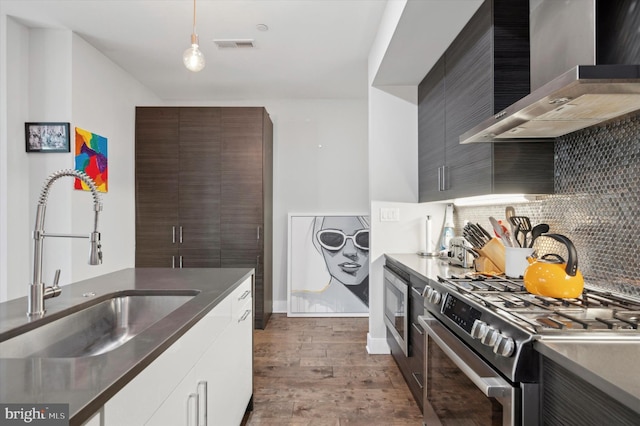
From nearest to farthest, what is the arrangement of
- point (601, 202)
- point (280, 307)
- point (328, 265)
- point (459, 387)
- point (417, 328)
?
point (459, 387) < point (601, 202) < point (417, 328) < point (328, 265) < point (280, 307)

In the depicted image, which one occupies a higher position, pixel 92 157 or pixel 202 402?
pixel 92 157

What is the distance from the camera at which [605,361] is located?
83 centimetres

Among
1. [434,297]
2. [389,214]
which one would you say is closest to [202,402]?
[434,297]

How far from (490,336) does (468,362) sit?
22 cm

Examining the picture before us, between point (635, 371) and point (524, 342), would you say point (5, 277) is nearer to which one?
point (524, 342)

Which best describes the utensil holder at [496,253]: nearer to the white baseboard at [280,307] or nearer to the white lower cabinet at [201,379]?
the white lower cabinet at [201,379]

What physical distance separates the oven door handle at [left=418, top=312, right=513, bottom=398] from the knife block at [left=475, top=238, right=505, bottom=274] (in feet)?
1.81

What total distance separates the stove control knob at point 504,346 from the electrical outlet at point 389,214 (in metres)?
2.17

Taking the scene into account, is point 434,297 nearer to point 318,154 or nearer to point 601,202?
point 601,202

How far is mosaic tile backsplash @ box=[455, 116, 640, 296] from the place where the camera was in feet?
4.49

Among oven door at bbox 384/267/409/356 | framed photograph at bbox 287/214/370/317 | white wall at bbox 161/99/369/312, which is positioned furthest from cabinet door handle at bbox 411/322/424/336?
white wall at bbox 161/99/369/312

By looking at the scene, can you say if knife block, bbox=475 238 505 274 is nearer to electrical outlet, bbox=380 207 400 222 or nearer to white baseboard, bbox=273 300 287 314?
electrical outlet, bbox=380 207 400 222

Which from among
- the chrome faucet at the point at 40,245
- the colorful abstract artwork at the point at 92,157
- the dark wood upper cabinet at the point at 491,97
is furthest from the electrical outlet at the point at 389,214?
the colorful abstract artwork at the point at 92,157

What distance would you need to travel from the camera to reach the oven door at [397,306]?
95.0 inches
